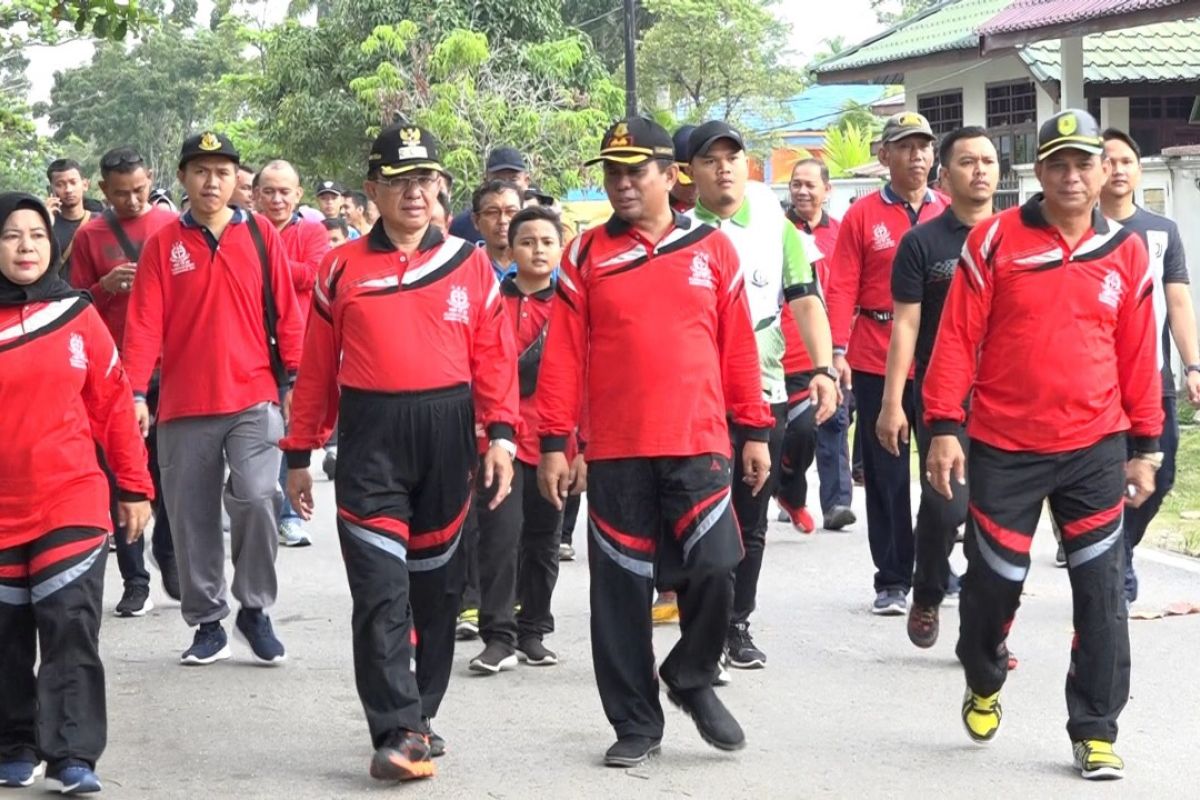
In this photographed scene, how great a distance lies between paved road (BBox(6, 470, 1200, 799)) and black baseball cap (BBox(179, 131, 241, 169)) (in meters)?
→ 2.25

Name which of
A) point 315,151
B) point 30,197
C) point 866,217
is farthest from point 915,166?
point 315,151

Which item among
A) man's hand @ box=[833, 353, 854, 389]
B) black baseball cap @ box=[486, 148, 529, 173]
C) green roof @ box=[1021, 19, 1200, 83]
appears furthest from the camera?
green roof @ box=[1021, 19, 1200, 83]

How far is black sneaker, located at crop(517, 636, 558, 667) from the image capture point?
8602 millimetres

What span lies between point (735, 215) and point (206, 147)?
232 cm

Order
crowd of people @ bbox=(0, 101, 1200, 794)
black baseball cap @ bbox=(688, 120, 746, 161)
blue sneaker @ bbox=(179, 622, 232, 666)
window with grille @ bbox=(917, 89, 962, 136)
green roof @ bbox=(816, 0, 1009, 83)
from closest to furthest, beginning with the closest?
1. crowd of people @ bbox=(0, 101, 1200, 794)
2. black baseball cap @ bbox=(688, 120, 746, 161)
3. blue sneaker @ bbox=(179, 622, 232, 666)
4. green roof @ bbox=(816, 0, 1009, 83)
5. window with grille @ bbox=(917, 89, 962, 136)

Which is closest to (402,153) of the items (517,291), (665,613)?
(517,291)

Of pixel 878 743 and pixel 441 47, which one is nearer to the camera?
pixel 878 743

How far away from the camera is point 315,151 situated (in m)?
35.8

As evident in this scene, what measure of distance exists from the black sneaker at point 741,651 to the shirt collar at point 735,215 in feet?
5.58

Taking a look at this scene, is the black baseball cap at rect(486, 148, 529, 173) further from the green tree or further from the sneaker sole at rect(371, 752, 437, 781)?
the green tree

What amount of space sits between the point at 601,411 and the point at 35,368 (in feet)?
6.27

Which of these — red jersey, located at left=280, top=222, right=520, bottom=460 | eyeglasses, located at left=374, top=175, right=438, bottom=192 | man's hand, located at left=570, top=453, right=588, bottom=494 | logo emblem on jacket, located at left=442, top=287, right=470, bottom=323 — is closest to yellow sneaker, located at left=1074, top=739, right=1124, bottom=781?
man's hand, located at left=570, top=453, right=588, bottom=494

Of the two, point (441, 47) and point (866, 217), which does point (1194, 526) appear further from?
point (441, 47)

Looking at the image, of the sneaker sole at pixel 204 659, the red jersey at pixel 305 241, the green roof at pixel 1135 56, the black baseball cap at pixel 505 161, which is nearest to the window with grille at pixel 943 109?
the green roof at pixel 1135 56
